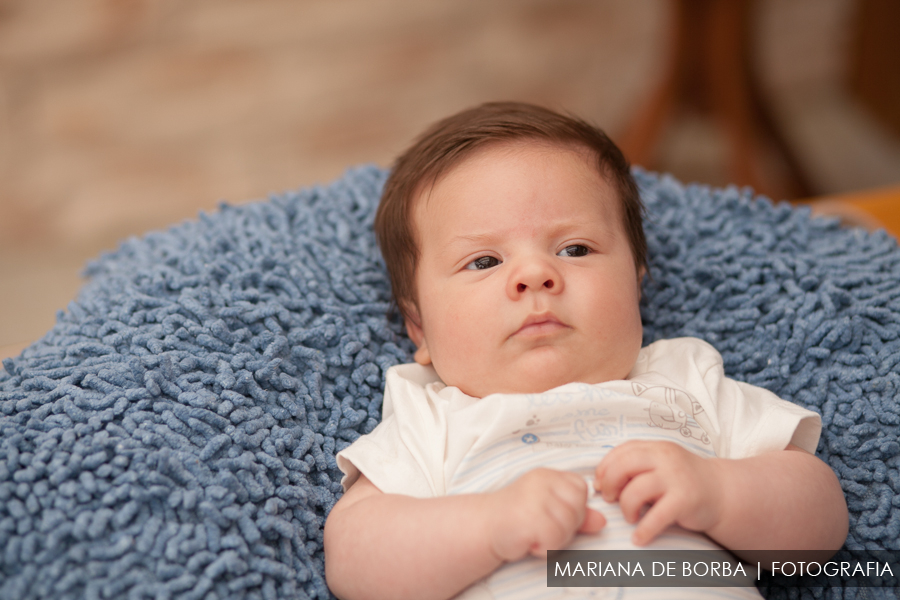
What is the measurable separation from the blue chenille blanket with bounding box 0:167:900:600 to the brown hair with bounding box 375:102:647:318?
3.1 inches

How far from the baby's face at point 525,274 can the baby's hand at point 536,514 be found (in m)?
0.16

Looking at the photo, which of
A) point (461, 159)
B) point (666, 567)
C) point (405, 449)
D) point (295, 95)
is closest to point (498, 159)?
point (461, 159)

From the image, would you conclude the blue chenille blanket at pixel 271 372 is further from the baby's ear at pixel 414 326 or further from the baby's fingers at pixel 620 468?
the baby's fingers at pixel 620 468

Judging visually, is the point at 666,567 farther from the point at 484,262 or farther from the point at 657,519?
the point at 484,262

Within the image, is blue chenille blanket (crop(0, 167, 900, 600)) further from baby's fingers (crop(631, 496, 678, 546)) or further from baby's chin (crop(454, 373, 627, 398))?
baby's fingers (crop(631, 496, 678, 546))

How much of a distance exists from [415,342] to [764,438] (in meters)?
0.49

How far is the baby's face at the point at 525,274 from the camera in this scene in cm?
86

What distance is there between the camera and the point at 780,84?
3205mm

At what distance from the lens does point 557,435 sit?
0.85m

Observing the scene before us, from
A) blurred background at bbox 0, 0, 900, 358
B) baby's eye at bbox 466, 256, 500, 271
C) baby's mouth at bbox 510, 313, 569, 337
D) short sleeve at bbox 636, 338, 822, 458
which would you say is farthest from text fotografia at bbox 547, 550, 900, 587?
blurred background at bbox 0, 0, 900, 358

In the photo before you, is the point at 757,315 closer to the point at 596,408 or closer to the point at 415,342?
the point at 596,408

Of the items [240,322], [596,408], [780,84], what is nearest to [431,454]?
[596,408]

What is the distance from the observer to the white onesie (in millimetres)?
786

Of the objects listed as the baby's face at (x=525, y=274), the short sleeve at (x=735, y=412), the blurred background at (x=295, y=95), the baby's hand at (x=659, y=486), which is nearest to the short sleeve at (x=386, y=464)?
the baby's face at (x=525, y=274)
